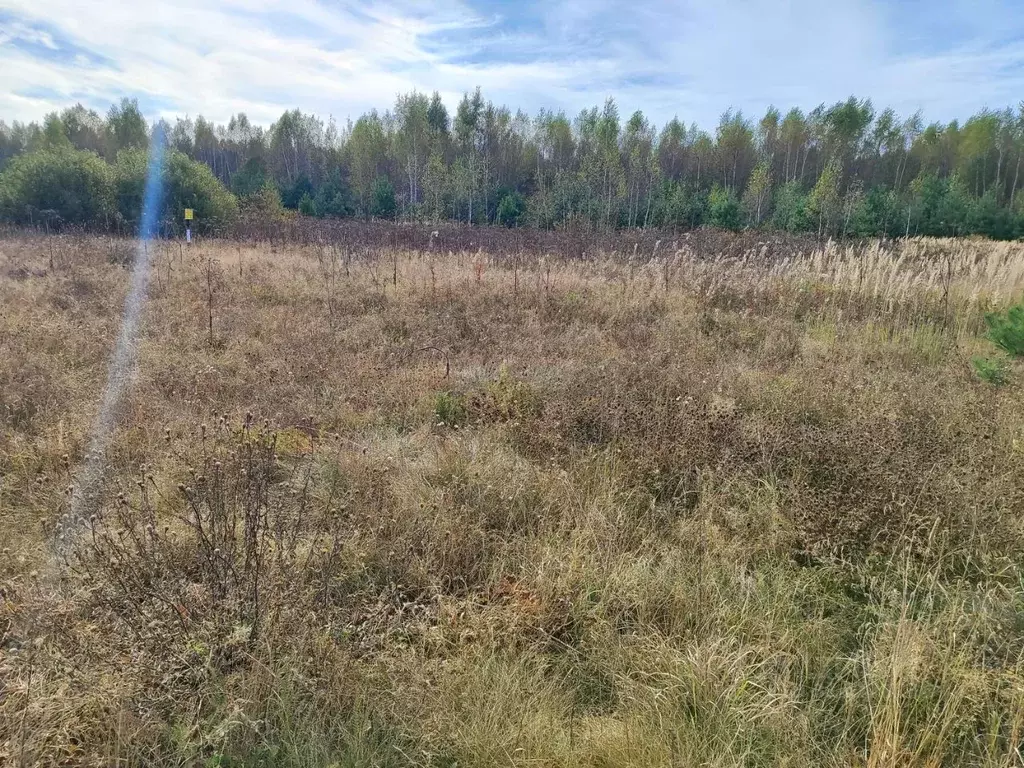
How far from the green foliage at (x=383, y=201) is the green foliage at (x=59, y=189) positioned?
16898mm

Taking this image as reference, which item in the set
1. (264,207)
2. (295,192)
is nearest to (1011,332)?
(264,207)

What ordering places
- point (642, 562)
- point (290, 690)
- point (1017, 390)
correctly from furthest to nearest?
1. point (1017, 390)
2. point (642, 562)
3. point (290, 690)

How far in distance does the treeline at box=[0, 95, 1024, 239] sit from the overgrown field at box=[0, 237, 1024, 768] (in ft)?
68.6

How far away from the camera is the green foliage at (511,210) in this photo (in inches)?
1382

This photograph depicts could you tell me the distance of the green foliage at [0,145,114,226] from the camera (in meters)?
20.1

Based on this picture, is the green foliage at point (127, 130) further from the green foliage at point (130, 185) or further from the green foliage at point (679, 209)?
the green foliage at point (679, 209)

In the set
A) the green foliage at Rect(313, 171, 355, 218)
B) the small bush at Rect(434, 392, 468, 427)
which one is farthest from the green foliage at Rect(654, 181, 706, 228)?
the small bush at Rect(434, 392, 468, 427)

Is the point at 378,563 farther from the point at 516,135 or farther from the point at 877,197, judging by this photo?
the point at 516,135

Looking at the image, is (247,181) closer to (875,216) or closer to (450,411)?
(875,216)

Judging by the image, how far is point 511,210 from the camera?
35.3 meters

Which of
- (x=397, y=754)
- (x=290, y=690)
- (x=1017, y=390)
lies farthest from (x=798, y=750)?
(x=1017, y=390)

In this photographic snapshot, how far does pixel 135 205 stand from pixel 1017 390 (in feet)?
86.7

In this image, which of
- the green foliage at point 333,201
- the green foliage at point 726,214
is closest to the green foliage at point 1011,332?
the green foliage at point 726,214

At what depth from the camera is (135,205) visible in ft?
70.3
